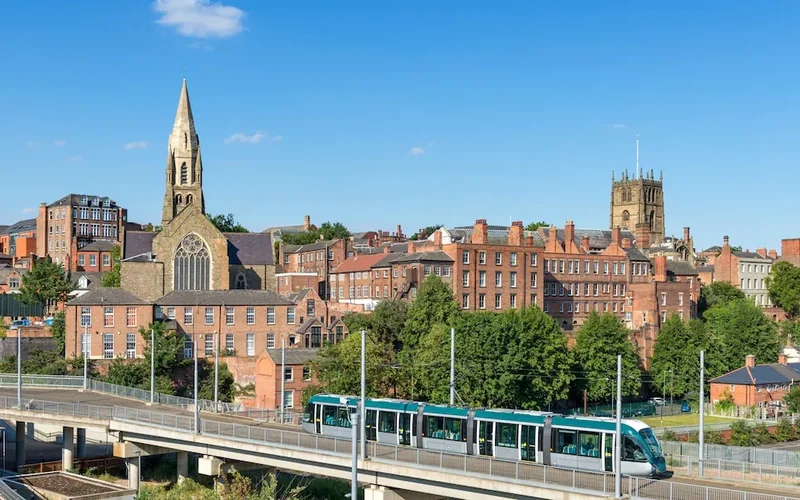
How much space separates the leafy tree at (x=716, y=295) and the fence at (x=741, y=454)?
74176 mm

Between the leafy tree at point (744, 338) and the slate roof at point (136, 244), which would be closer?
the leafy tree at point (744, 338)

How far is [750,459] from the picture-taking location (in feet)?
143

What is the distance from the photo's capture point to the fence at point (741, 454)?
44.3 m

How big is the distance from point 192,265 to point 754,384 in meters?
52.8

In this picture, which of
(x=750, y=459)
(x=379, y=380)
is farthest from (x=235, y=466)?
(x=750, y=459)

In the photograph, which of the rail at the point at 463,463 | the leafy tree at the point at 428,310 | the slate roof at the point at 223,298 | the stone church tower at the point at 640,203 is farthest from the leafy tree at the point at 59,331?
the stone church tower at the point at 640,203

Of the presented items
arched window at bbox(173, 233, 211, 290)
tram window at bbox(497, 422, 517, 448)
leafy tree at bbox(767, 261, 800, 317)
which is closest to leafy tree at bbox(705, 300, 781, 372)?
leafy tree at bbox(767, 261, 800, 317)

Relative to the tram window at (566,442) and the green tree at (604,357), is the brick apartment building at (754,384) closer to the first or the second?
the green tree at (604,357)

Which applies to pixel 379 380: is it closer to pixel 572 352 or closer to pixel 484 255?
pixel 572 352

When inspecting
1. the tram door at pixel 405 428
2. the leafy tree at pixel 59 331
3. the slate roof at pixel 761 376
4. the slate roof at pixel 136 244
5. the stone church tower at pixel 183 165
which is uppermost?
the stone church tower at pixel 183 165

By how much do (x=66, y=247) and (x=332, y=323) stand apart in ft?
265

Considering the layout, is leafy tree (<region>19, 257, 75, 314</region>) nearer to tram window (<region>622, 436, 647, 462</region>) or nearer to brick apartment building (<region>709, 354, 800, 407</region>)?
brick apartment building (<region>709, 354, 800, 407</region>)

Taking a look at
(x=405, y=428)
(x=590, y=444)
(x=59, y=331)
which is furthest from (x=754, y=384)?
(x=59, y=331)

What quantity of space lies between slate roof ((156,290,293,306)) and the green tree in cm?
2755
